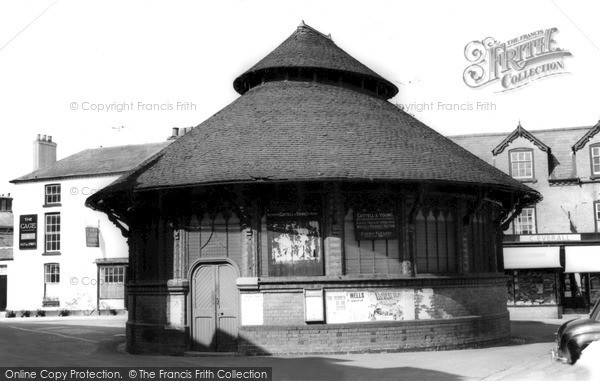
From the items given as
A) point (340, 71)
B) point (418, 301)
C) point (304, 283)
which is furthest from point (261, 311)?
point (340, 71)

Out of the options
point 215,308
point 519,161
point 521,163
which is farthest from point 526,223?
point 215,308

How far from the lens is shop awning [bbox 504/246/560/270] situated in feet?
110

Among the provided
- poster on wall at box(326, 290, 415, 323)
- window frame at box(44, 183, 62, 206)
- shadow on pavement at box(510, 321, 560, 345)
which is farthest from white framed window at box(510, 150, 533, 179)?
window frame at box(44, 183, 62, 206)

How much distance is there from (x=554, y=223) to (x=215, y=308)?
23.2 metres

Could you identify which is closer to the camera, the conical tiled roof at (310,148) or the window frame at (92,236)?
the conical tiled roof at (310,148)

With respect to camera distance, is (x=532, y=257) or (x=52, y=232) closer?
(x=532, y=257)

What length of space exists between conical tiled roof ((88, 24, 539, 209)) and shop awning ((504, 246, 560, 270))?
13.4 m

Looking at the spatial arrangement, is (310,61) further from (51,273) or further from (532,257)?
(51,273)

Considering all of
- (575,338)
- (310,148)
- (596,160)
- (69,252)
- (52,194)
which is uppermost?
(596,160)

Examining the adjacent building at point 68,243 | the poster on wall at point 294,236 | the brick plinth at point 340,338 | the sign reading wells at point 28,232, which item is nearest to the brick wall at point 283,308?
the brick plinth at point 340,338

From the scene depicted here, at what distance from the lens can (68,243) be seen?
44.3m

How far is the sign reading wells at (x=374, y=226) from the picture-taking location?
17.7m

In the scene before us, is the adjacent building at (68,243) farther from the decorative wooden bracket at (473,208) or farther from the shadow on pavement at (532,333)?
the decorative wooden bracket at (473,208)

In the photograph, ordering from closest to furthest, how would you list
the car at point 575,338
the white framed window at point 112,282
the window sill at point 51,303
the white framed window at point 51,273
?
the car at point 575,338 → the white framed window at point 112,282 → the window sill at point 51,303 → the white framed window at point 51,273
